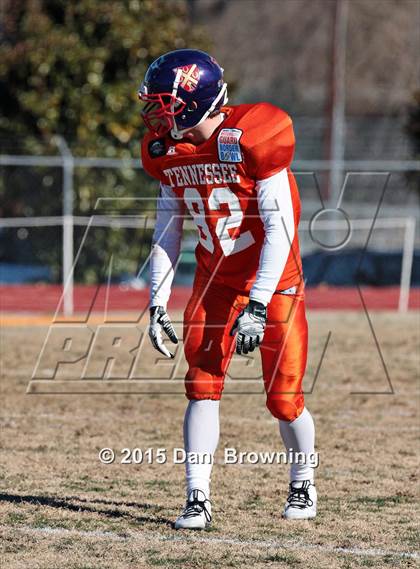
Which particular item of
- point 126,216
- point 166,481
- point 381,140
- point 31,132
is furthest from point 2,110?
point 381,140

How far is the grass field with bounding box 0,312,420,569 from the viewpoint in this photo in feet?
15.1

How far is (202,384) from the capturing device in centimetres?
503

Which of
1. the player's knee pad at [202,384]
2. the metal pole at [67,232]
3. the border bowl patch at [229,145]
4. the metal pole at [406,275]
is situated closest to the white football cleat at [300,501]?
the player's knee pad at [202,384]

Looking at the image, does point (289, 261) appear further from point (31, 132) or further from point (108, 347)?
point (31, 132)

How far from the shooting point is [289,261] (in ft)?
16.9

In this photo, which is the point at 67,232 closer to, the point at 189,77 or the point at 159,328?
the point at 159,328

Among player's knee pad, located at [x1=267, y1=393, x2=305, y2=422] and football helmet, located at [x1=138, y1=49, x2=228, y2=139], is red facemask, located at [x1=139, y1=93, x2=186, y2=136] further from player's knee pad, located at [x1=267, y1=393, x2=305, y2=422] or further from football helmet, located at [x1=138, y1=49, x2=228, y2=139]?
player's knee pad, located at [x1=267, y1=393, x2=305, y2=422]

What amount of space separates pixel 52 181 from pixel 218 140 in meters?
10.8

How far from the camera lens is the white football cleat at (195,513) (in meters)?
4.89

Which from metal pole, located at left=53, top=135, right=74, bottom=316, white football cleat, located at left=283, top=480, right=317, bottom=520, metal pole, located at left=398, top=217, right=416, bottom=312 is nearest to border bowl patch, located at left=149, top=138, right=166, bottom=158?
white football cleat, located at left=283, top=480, right=317, bottom=520

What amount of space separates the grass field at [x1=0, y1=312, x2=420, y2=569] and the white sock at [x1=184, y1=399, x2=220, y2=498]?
0.21 meters

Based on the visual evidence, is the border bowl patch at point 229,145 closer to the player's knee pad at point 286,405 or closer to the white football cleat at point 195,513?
the player's knee pad at point 286,405

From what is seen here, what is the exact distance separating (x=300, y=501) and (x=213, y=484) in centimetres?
72

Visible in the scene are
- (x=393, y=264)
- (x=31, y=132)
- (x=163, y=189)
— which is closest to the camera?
(x=163, y=189)
